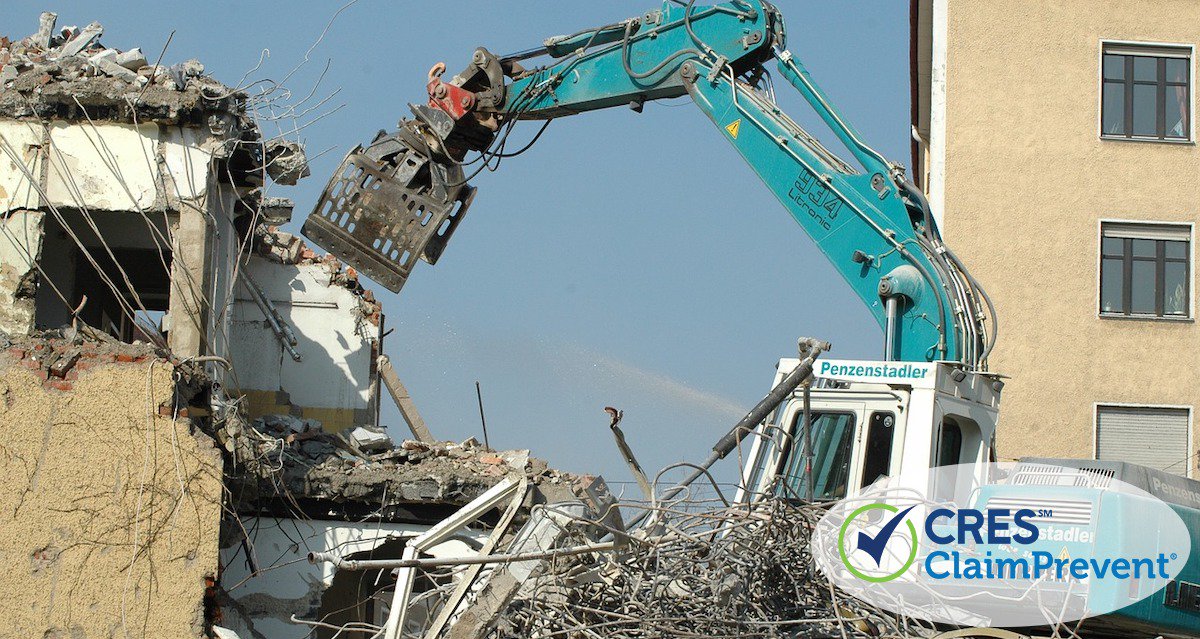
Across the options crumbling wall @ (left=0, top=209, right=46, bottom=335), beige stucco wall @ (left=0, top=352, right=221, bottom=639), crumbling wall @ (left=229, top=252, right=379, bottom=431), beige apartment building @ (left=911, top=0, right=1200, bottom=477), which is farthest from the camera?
beige apartment building @ (left=911, top=0, right=1200, bottom=477)

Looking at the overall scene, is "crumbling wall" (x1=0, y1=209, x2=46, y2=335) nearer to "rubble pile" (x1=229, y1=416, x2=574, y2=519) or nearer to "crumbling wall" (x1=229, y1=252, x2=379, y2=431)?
"rubble pile" (x1=229, y1=416, x2=574, y2=519)

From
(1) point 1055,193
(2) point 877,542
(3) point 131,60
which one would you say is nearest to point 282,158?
(3) point 131,60

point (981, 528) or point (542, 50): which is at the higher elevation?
point (542, 50)

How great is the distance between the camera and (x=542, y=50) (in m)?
11.4

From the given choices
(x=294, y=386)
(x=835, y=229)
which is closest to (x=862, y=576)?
(x=835, y=229)

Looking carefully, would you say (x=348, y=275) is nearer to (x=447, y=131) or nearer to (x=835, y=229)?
(x=447, y=131)

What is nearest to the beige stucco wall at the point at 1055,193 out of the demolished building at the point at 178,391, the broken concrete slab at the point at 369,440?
the demolished building at the point at 178,391

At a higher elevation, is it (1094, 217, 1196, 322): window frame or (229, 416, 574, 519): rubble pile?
(1094, 217, 1196, 322): window frame

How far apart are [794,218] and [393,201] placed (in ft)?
10.7

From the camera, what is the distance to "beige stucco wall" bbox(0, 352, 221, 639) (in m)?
8.93

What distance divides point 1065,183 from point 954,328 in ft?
31.4

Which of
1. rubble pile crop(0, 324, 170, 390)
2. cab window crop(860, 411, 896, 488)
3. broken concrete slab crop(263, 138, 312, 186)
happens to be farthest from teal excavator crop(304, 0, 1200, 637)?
rubble pile crop(0, 324, 170, 390)

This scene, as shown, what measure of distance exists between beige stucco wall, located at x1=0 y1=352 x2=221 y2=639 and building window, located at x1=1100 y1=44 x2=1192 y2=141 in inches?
512

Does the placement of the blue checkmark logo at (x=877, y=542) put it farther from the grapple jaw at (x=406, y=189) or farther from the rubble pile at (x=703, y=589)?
the grapple jaw at (x=406, y=189)
